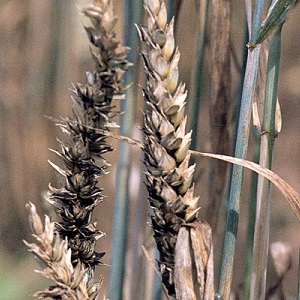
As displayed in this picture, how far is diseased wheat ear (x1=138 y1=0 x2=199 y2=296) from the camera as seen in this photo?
1.15 ft

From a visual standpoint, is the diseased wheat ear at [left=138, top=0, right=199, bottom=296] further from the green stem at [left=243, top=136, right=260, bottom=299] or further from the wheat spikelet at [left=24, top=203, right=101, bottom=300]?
the green stem at [left=243, top=136, right=260, bottom=299]

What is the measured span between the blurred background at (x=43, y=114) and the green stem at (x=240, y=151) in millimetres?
475

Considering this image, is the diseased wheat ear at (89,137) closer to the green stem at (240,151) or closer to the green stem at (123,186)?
the green stem at (240,151)

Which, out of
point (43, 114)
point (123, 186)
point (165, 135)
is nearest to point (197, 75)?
point (123, 186)

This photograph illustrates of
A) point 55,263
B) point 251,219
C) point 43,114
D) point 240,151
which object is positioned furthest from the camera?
point 43,114

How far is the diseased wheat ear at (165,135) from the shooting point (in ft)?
1.15

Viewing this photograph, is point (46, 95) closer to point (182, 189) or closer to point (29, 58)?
point (29, 58)

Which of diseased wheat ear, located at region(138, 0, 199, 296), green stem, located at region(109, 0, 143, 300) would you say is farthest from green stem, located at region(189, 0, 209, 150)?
diseased wheat ear, located at region(138, 0, 199, 296)

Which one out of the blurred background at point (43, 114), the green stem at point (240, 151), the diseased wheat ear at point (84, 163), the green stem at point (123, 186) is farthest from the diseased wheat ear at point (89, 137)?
the blurred background at point (43, 114)

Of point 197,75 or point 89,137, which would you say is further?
point 197,75

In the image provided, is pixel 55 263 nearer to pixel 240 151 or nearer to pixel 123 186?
pixel 240 151

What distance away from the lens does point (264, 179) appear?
0.53 meters

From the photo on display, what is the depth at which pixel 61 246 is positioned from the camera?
339 millimetres

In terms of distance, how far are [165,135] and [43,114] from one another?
0.75 meters
